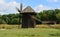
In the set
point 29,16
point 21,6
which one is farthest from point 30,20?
point 21,6

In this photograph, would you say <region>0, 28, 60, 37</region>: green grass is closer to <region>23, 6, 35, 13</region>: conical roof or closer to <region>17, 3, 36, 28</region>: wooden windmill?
<region>17, 3, 36, 28</region>: wooden windmill

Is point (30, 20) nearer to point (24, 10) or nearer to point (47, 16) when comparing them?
point (24, 10)

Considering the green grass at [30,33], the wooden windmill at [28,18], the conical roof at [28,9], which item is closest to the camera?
the green grass at [30,33]

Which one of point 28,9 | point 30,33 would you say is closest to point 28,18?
point 28,9

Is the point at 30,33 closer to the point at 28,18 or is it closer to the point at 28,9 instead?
the point at 28,18

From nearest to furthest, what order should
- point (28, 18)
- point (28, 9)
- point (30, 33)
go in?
point (30, 33) < point (28, 18) < point (28, 9)

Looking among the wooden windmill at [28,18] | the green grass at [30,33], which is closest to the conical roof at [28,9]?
the wooden windmill at [28,18]

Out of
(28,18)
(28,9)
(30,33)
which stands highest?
(28,9)

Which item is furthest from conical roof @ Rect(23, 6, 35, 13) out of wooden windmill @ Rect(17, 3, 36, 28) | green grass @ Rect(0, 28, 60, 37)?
green grass @ Rect(0, 28, 60, 37)

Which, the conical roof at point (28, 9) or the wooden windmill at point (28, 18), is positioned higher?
the conical roof at point (28, 9)

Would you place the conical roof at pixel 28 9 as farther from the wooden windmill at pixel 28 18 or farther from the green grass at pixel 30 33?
the green grass at pixel 30 33

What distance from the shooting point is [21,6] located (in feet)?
152

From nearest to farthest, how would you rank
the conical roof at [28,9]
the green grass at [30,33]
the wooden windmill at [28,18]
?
1. the green grass at [30,33]
2. the wooden windmill at [28,18]
3. the conical roof at [28,9]

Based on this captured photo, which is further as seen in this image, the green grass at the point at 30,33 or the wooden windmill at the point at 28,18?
the wooden windmill at the point at 28,18
